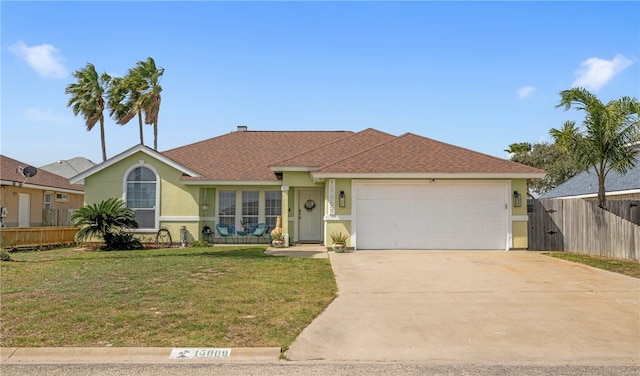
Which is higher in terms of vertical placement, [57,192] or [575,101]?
[575,101]

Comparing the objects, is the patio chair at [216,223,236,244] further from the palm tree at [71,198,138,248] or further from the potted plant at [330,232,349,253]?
the potted plant at [330,232,349,253]

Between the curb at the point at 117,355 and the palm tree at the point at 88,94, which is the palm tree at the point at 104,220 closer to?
the curb at the point at 117,355

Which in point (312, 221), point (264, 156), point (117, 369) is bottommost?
point (117, 369)

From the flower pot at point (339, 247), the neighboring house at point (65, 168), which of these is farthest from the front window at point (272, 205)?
the neighboring house at point (65, 168)

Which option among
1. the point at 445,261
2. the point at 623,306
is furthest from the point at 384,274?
the point at 623,306

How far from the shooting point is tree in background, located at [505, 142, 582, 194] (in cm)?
3791

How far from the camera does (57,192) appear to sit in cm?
2556

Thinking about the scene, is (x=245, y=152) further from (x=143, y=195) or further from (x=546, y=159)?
(x=546, y=159)

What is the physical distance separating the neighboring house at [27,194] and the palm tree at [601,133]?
21.0m

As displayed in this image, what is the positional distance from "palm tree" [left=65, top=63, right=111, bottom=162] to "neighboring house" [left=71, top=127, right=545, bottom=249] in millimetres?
11670

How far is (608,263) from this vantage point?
1275 cm

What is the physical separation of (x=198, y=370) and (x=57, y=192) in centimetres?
2420

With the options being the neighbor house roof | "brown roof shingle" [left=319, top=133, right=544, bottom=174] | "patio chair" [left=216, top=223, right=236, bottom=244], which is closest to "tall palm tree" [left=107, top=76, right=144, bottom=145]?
the neighbor house roof

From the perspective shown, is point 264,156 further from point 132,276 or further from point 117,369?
point 117,369
